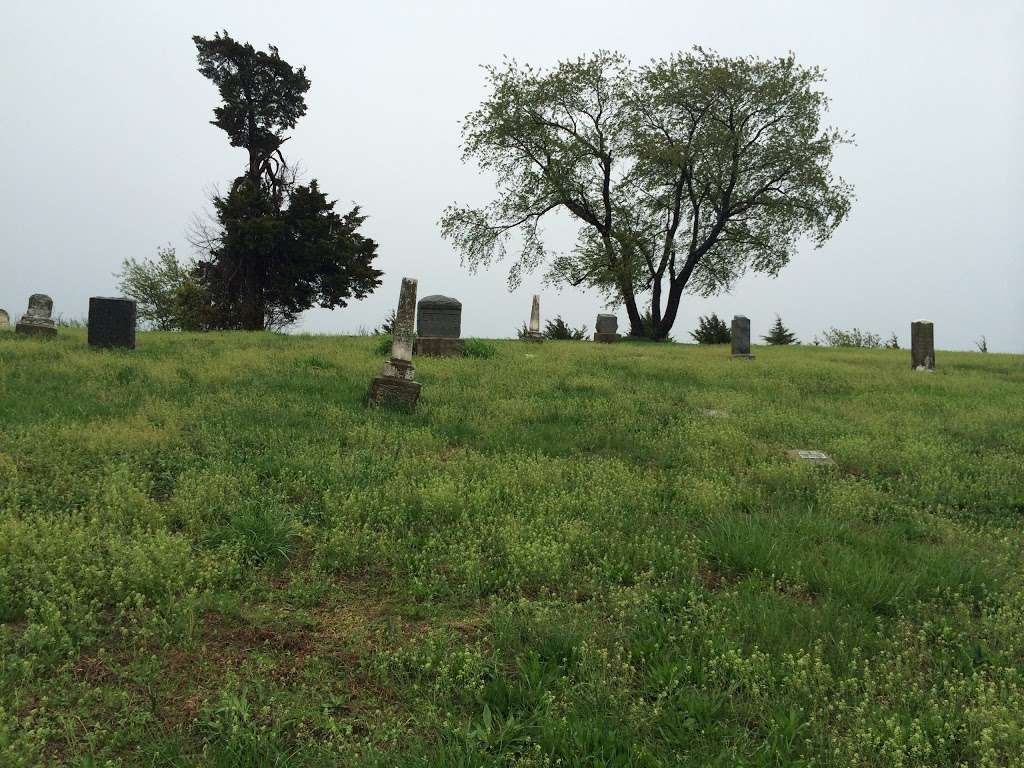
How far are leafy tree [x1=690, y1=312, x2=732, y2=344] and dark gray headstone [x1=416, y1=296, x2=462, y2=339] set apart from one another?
829 inches

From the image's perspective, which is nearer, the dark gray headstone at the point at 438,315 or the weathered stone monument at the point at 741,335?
the dark gray headstone at the point at 438,315

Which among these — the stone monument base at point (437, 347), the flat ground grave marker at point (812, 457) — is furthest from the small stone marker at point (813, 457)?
the stone monument base at point (437, 347)

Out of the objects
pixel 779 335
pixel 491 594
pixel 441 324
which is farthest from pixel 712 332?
pixel 491 594

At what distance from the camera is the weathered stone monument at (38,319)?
15766 millimetres

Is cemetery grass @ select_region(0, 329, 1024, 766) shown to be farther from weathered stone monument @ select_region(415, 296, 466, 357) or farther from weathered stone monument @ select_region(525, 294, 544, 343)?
weathered stone monument @ select_region(525, 294, 544, 343)

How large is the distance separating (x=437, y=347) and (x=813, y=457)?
1025 cm

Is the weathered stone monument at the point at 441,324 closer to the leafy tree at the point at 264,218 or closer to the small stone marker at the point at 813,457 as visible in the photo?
the small stone marker at the point at 813,457

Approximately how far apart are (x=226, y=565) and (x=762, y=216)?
3121 cm

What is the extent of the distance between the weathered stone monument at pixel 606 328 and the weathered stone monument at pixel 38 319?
2007cm

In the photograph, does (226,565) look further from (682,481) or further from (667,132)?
(667,132)

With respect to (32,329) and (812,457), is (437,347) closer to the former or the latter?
(812,457)

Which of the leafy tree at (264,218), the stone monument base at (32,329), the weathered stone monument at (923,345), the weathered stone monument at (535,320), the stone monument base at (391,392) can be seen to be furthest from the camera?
the leafy tree at (264,218)

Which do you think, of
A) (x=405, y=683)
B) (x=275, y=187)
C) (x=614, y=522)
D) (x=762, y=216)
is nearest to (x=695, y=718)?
(x=405, y=683)

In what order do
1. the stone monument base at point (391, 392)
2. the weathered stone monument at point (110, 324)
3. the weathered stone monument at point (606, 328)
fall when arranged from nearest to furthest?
1. the stone monument base at point (391, 392)
2. the weathered stone monument at point (110, 324)
3. the weathered stone monument at point (606, 328)
